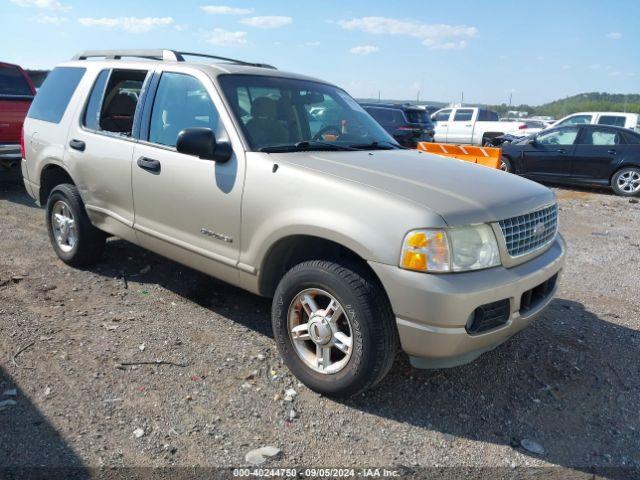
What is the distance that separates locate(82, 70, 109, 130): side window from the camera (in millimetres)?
4699

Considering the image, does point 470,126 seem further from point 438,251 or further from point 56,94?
point 438,251

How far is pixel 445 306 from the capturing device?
269 centimetres

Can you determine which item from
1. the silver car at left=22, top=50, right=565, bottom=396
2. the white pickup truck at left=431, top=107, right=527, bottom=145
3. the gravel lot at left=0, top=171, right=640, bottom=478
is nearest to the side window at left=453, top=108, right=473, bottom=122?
the white pickup truck at left=431, top=107, right=527, bottom=145

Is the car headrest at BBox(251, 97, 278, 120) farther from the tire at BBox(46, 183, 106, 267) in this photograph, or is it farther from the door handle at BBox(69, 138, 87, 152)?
the tire at BBox(46, 183, 106, 267)

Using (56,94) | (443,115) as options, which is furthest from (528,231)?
(443,115)

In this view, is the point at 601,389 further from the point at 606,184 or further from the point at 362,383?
the point at 606,184

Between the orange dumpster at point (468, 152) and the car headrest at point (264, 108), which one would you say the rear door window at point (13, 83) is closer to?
the orange dumpster at point (468, 152)

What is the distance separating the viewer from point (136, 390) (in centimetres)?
322

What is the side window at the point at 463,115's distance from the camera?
72.4 ft

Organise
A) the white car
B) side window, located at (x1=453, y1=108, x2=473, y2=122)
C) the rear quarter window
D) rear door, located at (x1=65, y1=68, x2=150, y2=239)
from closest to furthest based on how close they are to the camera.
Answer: rear door, located at (x1=65, y1=68, x2=150, y2=239) → the rear quarter window → the white car → side window, located at (x1=453, y1=108, x2=473, y2=122)

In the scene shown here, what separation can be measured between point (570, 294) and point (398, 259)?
3.11 meters

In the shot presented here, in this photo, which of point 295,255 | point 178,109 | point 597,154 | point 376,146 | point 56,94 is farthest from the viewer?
point 597,154

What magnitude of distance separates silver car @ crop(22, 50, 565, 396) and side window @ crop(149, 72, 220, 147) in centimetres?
1

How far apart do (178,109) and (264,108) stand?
2.11ft
